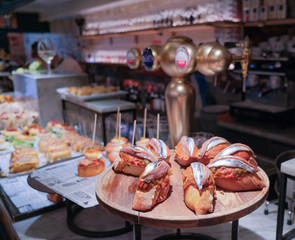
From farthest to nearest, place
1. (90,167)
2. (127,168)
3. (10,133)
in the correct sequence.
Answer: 1. (10,133)
2. (90,167)
3. (127,168)

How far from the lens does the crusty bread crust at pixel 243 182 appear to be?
3.51 feet

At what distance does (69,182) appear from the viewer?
153cm

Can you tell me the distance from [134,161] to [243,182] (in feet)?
1.42

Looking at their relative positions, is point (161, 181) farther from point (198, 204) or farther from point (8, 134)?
point (8, 134)

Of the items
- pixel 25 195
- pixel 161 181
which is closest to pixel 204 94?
pixel 25 195

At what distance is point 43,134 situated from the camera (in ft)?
8.84

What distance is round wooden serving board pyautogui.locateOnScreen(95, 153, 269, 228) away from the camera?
93 centimetres

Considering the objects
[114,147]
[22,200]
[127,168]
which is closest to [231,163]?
[127,168]

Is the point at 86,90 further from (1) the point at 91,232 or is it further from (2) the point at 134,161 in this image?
(2) the point at 134,161

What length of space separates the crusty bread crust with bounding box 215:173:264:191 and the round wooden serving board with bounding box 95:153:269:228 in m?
0.02

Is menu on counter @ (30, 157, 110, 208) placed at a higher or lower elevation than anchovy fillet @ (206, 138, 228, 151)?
lower

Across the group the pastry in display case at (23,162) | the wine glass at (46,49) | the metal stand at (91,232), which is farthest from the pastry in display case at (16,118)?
the metal stand at (91,232)

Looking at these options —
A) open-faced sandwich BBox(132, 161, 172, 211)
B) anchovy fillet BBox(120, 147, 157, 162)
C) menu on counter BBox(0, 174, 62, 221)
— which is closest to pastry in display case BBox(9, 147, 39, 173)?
menu on counter BBox(0, 174, 62, 221)

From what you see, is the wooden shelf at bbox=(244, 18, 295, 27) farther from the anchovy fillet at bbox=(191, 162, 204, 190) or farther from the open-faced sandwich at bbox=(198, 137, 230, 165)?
the anchovy fillet at bbox=(191, 162, 204, 190)
